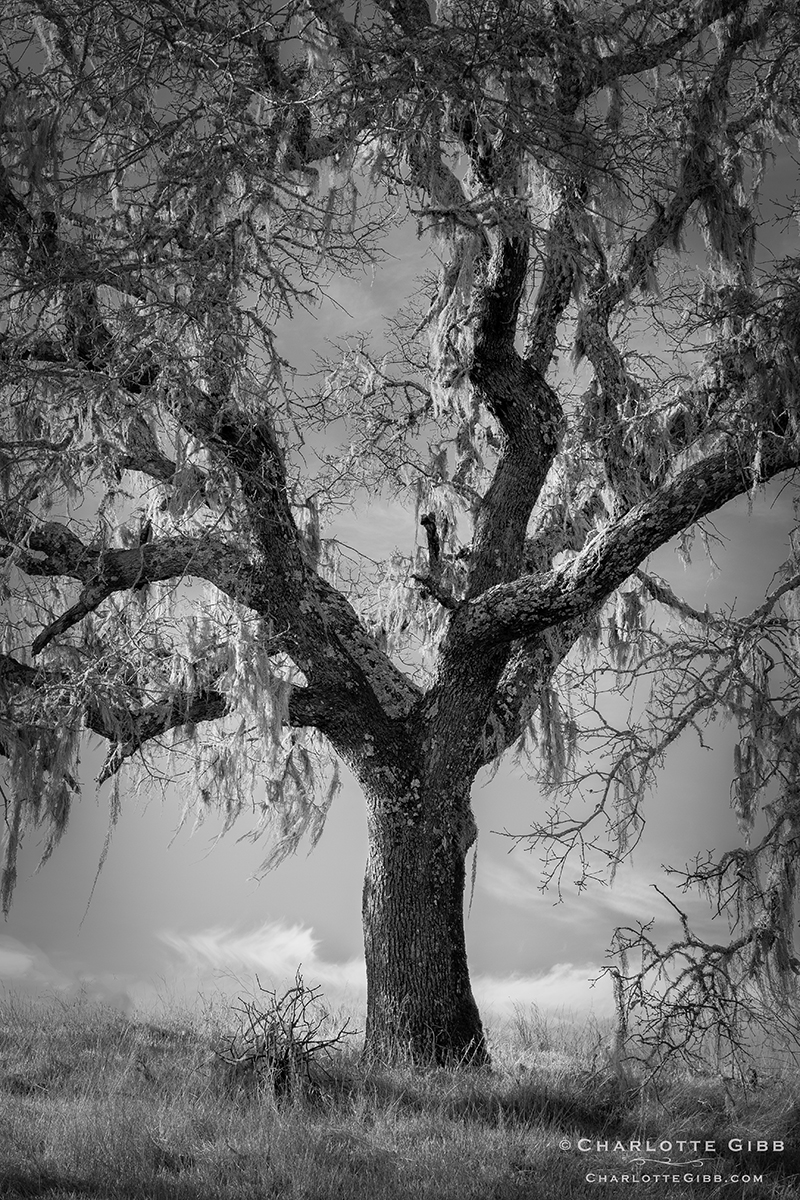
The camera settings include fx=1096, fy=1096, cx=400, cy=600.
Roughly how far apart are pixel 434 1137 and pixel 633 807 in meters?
2.30

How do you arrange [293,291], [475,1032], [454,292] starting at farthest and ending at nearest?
[454,292] → [475,1032] → [293,291]

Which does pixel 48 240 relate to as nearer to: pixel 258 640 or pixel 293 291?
pixel 293 291

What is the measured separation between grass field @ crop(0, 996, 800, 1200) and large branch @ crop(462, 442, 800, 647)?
8.74 ft

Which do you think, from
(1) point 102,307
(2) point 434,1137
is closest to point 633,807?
(2) point 434,1137

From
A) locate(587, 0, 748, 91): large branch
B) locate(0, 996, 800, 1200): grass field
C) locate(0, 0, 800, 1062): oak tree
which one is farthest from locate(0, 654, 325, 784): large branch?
locate(587, 0, 748, 91): large branch

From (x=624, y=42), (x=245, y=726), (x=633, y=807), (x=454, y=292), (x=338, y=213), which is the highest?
(x=624, y=42)

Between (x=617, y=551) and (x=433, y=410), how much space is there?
10.8 feet

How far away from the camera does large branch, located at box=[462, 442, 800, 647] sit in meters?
6.16

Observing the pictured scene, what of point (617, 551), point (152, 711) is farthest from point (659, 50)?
point (152, 711)

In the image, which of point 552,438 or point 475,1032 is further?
point 552,438

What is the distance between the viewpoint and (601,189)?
21.5 feet

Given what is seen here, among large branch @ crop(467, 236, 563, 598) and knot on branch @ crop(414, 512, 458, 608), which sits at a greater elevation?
large branch @ crop(467, 236, 563, 598)

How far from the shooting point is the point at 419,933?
6918mm

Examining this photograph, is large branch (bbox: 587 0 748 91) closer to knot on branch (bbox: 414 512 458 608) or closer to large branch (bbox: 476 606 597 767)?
knot on branch (bbox: 414 512 458 608)
